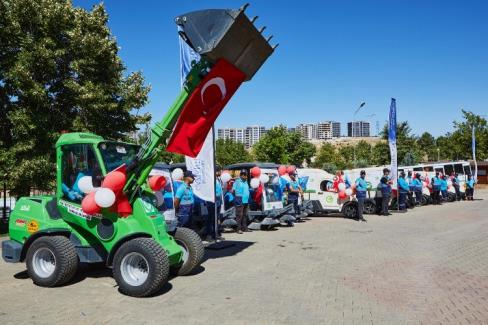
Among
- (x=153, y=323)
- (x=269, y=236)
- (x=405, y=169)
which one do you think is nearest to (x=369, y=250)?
(x=269, y=236)

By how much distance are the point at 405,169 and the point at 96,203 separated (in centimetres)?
2143

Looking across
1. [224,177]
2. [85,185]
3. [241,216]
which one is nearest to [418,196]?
[241,216]

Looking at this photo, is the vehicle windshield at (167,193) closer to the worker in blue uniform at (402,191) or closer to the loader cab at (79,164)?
the loader cab at (79,164)

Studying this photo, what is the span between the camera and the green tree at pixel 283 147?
165 feet

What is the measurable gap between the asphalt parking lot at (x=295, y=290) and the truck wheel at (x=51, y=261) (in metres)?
0.22

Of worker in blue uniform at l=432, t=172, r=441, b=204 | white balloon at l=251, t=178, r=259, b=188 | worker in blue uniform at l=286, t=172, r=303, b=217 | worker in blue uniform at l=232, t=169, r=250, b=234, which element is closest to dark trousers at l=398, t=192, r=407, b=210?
worker in blue uniform at l=432, t=172, r=441, b=204

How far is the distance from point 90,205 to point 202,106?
2.49 m

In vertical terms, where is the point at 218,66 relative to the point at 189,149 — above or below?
above

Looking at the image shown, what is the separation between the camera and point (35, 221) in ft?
24.8

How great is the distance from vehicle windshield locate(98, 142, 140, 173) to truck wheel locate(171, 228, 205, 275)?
1.72m

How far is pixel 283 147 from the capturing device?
50.2m

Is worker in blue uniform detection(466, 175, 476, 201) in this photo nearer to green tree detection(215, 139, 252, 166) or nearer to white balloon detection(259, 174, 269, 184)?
white balloon detection(259, 174, 269, 184)

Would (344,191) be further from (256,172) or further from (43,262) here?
(43,262)

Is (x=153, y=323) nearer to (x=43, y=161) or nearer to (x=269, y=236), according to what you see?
(x=269, y=236)
